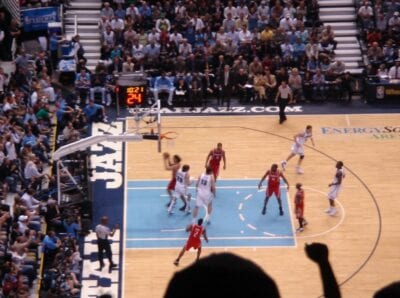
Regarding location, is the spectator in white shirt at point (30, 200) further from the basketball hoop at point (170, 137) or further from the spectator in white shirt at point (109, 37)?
the spectator in white shirt at point (109, 37)

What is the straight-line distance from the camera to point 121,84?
2389 centimetres

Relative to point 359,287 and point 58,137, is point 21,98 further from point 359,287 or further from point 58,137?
point 359,287

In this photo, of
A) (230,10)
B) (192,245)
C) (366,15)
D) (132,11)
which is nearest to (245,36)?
(230,10)

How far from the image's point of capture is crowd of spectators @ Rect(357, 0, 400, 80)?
30234 mm

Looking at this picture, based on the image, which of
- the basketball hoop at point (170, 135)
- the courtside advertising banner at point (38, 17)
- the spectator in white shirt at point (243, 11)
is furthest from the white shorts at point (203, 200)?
the courtside advertising banner at point (38, 17)

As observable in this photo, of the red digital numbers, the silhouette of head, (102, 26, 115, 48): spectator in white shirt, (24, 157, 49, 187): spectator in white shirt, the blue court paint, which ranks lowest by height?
the blue court paint

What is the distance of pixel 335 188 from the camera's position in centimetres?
2178

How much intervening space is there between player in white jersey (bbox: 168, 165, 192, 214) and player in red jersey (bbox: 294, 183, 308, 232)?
2.65 meters

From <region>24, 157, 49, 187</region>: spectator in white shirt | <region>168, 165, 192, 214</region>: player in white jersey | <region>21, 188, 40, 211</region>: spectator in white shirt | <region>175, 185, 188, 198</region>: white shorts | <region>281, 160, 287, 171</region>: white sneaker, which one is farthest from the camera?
<region>281, 160, 287, 171</region>: white sneaker

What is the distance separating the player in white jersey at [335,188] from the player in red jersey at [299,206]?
1016mm

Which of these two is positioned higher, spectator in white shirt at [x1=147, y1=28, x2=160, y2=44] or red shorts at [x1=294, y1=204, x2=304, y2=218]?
spectator in white shirt at [x1=147, y1=28, x2=160, y2=44]

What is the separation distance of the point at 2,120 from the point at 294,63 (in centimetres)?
1093

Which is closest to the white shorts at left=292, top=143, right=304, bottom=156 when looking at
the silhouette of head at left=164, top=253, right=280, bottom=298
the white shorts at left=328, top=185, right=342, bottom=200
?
the white shorts at left=328, top=185, right=342, bottom=200

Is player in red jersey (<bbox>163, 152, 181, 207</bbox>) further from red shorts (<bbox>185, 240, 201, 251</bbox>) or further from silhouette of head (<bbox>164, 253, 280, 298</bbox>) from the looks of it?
silhouette of head (<bbox>164, 253, 280, 298</bbox>)
